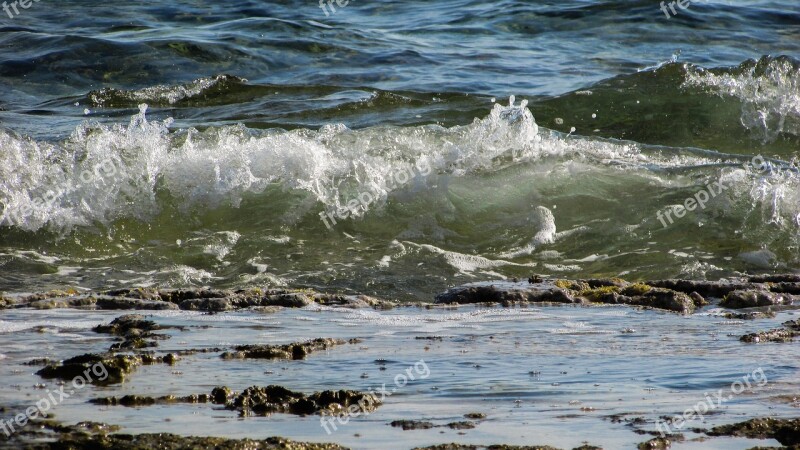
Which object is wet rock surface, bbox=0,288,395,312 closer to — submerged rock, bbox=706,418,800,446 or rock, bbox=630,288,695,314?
rock, bbox=630,288,695,314

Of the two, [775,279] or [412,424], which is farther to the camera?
[775,279]

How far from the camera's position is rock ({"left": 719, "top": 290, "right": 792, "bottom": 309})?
18.4 feet

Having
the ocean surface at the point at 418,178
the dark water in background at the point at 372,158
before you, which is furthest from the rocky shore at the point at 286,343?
the dark water in background at the point at 372,158

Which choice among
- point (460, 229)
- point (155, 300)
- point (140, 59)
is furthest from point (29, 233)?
point (140, 59)

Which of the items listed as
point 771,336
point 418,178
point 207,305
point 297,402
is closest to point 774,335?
point 771,336

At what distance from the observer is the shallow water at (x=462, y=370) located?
3.01 m

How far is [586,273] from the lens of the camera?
278 inches

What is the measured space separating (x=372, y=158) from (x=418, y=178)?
48 cm

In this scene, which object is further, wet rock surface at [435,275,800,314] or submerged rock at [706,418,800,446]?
wet rock surface at [435,275,800,314]

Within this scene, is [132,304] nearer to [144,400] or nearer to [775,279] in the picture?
[144,400]

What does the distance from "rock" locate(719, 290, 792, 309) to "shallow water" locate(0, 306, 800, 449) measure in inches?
11.4

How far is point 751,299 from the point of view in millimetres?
5633

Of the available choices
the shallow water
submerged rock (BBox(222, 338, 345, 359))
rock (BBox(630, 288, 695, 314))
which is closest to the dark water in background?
rock (BBox(630, 288, 695, 314))

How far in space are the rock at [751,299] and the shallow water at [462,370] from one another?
29 centimetres
